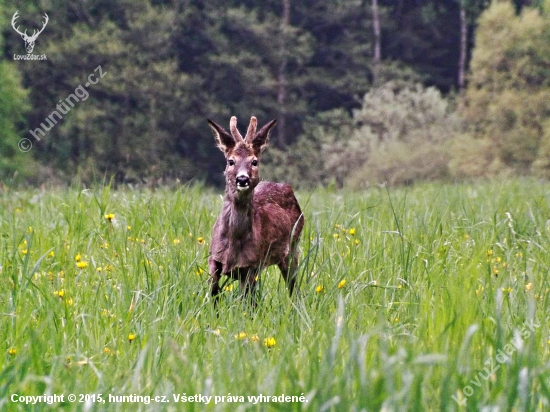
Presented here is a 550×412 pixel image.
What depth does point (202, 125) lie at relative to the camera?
153 feet

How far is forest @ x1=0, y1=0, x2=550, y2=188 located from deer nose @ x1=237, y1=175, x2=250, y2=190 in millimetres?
31935

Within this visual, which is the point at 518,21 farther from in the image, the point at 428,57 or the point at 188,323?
the point at 188,323

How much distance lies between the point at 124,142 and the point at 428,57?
20475 millimetres

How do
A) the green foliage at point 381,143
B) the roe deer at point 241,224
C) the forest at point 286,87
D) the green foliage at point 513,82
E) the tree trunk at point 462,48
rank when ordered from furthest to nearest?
1. the tree trunk at point 462,48
2. the green foliage at point 381,143
3. the forest at point 286,87
4. the green foliage at point 513,82
5. the roe deer at point 241,224

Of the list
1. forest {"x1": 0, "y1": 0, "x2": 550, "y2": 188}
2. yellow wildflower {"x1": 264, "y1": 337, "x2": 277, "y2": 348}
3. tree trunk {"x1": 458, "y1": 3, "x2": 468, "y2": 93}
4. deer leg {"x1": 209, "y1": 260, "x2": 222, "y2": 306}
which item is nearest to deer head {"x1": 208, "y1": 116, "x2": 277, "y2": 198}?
deer leg {"x1": 209, "y1": 260, "x2": 222, "y2": 306}

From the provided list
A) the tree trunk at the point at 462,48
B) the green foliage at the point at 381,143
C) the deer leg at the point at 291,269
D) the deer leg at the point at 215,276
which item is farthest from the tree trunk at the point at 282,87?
the deer leg at the point at 215,276

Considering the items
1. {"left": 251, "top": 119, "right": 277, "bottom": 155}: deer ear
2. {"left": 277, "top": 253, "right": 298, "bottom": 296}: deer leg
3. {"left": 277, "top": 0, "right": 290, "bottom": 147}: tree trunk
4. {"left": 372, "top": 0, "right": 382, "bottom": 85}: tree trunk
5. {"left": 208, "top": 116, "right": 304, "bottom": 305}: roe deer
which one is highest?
{"left": 372, "top": 0, "right": 382, "bottom": 85}: tree trunk

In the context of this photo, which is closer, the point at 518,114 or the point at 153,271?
the point at 153,271

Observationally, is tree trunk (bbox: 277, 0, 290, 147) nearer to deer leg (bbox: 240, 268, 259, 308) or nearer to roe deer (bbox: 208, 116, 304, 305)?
roe deer (bbox: 208, 116, 304, 305)

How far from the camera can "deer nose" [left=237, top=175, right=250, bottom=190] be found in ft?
15.0

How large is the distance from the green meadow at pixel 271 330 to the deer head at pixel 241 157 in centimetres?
51

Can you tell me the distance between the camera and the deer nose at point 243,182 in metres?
4.57

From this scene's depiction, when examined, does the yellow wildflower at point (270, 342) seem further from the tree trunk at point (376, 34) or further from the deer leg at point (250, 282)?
the tree trunk at point (376, 34)

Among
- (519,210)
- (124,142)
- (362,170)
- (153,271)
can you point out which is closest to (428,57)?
(362,170)
